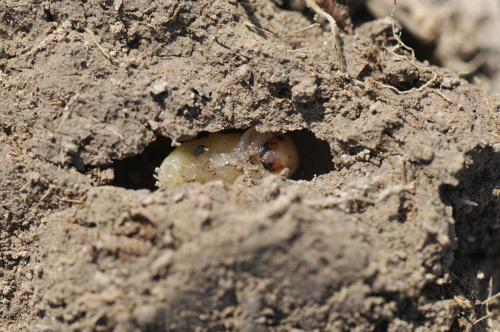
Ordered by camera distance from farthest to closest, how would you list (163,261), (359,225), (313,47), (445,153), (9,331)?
(313,47) < (9,331) < (445,153) < (359,225) < (163,261)

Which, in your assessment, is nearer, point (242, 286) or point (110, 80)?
point (242, 286)

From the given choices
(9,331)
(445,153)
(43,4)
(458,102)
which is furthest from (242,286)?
(43,4)

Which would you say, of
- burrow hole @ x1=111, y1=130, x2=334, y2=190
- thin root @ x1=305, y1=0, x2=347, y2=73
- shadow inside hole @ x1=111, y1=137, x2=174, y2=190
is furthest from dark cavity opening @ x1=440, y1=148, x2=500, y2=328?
shadow inside hole @ x1=111, y1=137, x2=174, y2=190

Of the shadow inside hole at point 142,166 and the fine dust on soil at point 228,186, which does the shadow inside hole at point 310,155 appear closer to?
the fine dust on soil at point 228,186

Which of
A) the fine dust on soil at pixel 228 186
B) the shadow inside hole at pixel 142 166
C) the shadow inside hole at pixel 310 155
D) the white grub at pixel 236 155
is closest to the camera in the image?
the fine dust on soil at pixel 228 186

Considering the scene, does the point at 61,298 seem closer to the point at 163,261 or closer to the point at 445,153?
the point at 163,261

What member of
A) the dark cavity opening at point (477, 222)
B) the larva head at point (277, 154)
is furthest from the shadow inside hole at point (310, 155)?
the dark cavity opening at point (477, 222)

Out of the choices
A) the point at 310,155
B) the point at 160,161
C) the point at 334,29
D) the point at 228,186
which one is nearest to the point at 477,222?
the point at 310,155
